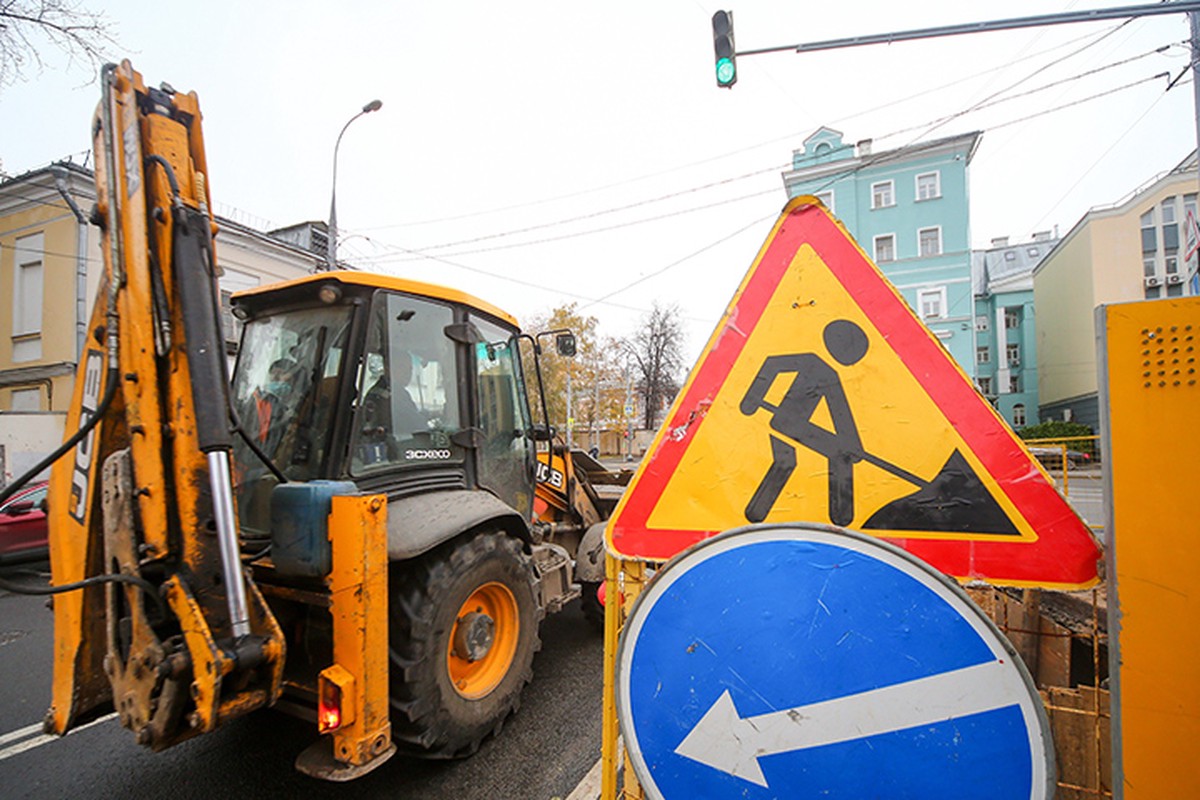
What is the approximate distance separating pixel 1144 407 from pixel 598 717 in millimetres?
3336

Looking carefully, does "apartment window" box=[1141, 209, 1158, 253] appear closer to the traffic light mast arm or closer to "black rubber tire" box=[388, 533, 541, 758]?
the traffic light mast arm

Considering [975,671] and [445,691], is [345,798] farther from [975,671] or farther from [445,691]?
[975,671]

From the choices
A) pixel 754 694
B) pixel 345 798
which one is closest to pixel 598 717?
pixel 345 798

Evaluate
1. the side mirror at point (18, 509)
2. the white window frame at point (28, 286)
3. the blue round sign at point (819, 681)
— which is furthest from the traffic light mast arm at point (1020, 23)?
the white window frame at point (28, 286)

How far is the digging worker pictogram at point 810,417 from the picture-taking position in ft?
4.38

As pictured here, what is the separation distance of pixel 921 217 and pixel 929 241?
4.08ft

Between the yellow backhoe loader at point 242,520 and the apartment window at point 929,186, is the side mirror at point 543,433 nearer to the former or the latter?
the yellow backhoe loader at point 242,520

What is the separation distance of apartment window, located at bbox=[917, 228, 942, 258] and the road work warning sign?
30522 millimetres

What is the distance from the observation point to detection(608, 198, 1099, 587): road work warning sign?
1212 millimetres

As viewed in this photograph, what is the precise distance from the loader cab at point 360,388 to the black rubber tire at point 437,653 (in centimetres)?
58

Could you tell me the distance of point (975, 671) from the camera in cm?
100

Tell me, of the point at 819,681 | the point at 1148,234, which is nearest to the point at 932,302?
the point at 1148,234

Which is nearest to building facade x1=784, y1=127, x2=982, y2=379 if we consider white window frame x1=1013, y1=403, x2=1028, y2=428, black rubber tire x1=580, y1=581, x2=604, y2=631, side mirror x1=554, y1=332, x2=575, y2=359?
white window frame x1=1013, y1=403, x2=1028, y2=428

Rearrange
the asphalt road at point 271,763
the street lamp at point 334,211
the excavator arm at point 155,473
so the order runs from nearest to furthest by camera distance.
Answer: the excavator arm at point 155,473
the asphalt road at point 271,763
the street lamp at point 334,211
